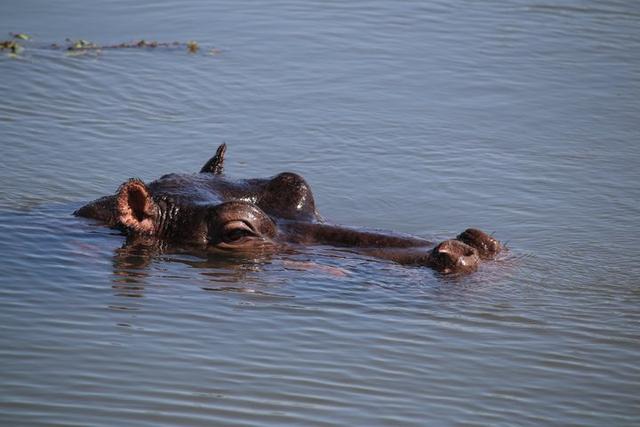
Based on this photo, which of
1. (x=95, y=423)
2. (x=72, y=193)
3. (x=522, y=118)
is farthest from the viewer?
(x=522, y=118)

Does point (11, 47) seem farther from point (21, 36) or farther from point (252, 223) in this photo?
point (252, 223)

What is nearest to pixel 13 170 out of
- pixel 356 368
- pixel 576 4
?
pixel 356 368

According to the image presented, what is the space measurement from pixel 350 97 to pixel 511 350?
7700 millimetres

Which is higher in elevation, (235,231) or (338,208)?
(235,231)

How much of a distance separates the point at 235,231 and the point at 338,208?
2.68 m

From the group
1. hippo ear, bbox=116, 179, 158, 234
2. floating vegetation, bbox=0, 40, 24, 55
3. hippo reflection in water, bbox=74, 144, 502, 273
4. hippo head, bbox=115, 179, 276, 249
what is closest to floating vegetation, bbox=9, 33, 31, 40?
floating vegetation, bbox=0, 40, 24, 55

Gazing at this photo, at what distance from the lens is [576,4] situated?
19.4 metres

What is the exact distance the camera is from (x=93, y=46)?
16.6 m

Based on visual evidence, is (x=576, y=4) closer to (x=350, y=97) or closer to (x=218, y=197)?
(x=350, y=97)

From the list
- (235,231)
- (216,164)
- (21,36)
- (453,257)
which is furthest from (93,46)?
(453,257)

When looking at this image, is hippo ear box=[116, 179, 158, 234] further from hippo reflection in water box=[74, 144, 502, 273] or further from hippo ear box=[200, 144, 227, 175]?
hippo ear box=[200, 144, 227, 175]

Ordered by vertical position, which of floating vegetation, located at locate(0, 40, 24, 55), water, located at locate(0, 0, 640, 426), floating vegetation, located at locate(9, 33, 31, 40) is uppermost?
floating vegetation, located at locate(9, 33, 31, 40)

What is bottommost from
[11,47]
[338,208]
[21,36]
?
[338,208]

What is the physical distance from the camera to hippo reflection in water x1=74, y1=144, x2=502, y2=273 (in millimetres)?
9352
